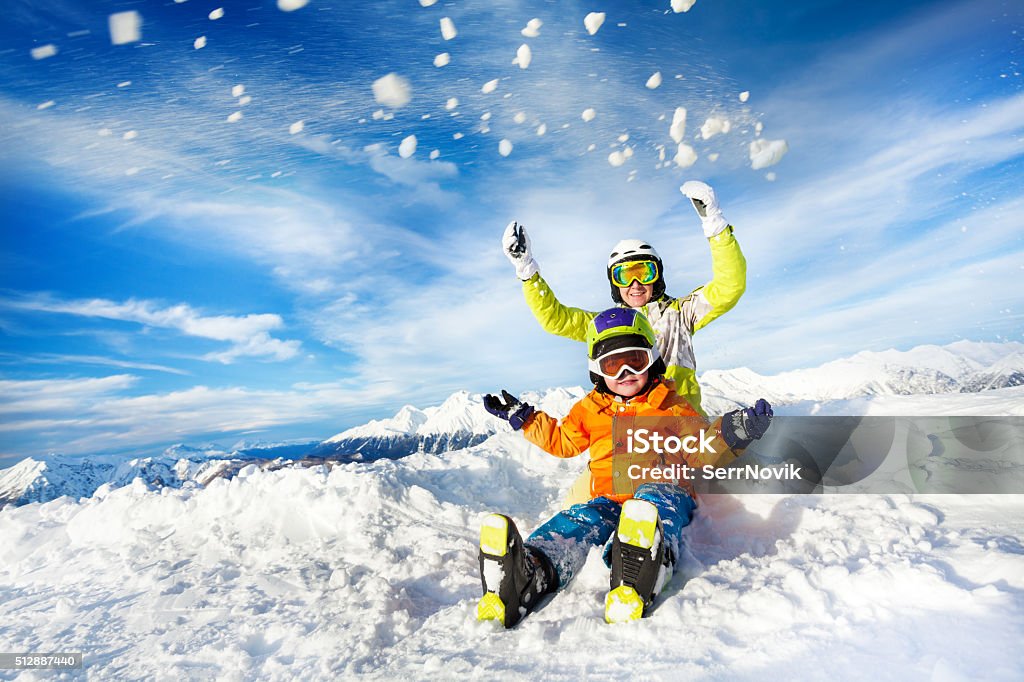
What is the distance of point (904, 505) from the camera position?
335cm

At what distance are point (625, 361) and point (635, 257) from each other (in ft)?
5.71

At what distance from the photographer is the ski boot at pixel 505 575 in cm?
278

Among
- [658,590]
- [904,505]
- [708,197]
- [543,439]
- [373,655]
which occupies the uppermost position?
[708,197]

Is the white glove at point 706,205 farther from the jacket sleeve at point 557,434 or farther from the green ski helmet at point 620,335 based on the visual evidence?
the jacket sleeve at point 557,434

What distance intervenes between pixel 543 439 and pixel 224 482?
165 inches

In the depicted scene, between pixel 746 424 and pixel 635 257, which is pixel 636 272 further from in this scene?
pixel 746 424

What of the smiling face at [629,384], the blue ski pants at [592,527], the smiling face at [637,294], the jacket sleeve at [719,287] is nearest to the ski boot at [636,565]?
the blue ski pants at [592,527]

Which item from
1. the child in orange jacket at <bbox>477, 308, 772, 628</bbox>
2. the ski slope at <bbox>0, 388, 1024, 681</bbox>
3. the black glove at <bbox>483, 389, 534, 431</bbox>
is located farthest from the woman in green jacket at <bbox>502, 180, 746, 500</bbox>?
the ski slope at <bbox>0, 388, 1024, 681</bbox>

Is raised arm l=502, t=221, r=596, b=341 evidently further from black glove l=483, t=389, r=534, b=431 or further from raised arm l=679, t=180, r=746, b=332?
black glove l=483, t=389, r=534, b=431

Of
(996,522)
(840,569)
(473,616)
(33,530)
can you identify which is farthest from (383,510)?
(996,522)

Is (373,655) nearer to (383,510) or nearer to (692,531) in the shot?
(692,531)

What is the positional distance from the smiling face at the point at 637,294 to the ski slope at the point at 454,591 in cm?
216

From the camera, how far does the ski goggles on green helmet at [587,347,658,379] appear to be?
4.04 meters

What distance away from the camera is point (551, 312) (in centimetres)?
581
